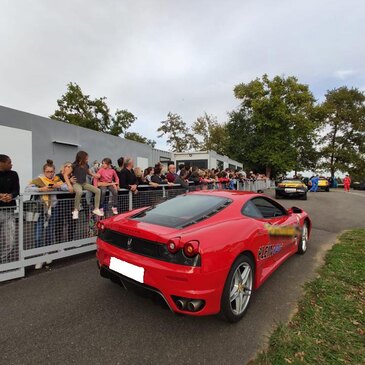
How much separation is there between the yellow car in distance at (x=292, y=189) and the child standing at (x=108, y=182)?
1257 cm

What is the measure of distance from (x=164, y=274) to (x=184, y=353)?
674mm

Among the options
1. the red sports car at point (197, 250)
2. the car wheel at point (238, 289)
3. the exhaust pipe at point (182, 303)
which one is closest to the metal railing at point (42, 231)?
the red sports car at point (197, 250)

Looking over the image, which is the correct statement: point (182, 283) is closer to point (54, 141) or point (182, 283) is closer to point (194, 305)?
point (194, 305)

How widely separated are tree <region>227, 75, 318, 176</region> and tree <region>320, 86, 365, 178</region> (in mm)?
14768

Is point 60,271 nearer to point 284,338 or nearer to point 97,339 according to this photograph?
point 97,339

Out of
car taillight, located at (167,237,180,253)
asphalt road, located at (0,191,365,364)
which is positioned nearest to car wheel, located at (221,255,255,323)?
asphalt road, located at (0,191,365,364)

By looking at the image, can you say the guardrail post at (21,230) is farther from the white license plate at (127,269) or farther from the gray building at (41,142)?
the gray building at (41,142)

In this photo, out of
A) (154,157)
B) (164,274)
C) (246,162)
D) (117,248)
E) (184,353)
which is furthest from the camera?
(246,162)

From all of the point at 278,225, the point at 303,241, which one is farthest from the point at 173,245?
the point at 303,241

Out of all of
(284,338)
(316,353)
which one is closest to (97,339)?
(284,338)

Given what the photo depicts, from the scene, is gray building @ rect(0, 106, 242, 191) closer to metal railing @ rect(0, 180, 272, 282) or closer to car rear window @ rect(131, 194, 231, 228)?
metal railing @ rect(0, 180, 272, 282)

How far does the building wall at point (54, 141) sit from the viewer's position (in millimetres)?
9031

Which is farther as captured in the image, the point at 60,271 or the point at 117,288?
the point at 60,271

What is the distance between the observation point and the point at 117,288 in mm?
3607
